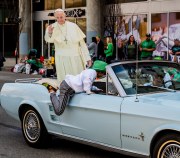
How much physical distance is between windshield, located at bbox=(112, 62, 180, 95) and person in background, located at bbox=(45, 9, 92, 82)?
1.65 metres

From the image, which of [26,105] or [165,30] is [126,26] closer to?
[165,30]

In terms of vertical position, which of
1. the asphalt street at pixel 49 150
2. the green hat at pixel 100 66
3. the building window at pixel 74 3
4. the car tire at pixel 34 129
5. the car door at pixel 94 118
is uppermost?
the building window at pixel 74 3

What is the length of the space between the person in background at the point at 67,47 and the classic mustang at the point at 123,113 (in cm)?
75

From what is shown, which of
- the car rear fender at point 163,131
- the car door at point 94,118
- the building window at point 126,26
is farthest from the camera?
the building window at point 126,26

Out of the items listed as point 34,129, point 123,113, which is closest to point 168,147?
point 123,113

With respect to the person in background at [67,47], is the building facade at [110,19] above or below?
above

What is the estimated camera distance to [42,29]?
3359cm

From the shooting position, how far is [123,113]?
18.5 ft

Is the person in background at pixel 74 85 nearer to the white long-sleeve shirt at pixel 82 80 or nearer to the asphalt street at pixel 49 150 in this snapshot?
the white long-sleeve shirt at pixel 82 80

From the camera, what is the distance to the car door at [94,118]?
5.79 meters

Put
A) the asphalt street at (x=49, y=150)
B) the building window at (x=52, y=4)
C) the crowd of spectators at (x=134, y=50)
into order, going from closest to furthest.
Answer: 1. the asphalt street at (x=49, y=150)
2. the crowd of spectators at (x=134, y=50)
3. the building window at (x=52, y=4)

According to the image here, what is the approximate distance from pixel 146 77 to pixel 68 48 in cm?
212

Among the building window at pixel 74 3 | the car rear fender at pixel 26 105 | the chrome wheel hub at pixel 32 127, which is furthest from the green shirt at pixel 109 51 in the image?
the chrome wheel hub at pixel 32 127

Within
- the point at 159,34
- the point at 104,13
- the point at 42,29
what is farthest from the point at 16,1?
the point at 159,34
